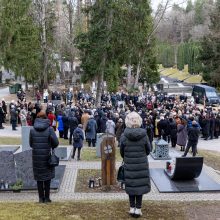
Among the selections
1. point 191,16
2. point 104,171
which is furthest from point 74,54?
point 191,16

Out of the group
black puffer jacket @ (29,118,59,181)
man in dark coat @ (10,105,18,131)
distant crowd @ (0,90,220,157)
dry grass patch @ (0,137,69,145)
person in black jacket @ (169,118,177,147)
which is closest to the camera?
black puffer jacket @ (29,118,59,181)

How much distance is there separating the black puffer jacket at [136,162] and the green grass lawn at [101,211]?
61cm

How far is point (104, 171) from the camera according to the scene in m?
11.5

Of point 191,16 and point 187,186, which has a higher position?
point 191,16

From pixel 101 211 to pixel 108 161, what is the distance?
3.80 meters

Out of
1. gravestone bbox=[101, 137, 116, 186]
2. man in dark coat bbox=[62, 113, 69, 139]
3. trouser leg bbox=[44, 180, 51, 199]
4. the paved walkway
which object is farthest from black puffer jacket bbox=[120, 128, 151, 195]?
the paved walkway

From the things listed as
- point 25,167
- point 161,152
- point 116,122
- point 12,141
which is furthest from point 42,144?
point 116,122

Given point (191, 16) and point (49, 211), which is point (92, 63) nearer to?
point (49, 211)

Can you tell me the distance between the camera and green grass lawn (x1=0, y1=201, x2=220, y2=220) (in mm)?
7371

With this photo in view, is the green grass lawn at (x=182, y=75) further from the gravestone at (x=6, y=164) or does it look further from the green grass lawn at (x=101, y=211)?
the green grass lawn at (x=101, y=211)

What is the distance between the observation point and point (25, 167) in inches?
440

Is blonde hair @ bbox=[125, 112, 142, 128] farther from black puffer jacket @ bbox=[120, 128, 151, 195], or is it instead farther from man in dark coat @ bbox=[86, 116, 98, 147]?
man in dark coat @ bbox=[86, 116, 98, 147]

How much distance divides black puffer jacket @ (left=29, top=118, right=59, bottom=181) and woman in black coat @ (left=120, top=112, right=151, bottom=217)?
4.89 feet

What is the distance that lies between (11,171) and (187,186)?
4.56 meters
